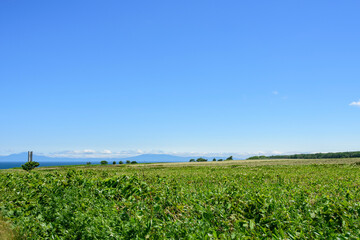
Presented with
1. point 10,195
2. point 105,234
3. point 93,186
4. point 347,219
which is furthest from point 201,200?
point 10,195

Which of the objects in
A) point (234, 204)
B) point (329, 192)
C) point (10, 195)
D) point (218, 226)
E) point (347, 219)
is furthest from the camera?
point (10, 195)

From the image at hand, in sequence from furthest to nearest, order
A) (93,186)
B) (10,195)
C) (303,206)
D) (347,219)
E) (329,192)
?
(10,195) < (93,186) < (329,192) < (303,206) < (347,219)

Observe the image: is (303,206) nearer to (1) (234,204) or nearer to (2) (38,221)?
(1) (234,204)

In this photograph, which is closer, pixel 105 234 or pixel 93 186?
pixel 105 234

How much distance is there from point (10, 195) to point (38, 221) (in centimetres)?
410

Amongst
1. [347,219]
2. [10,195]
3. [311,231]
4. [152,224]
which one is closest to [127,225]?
[152,224]

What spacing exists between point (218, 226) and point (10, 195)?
9.73 m

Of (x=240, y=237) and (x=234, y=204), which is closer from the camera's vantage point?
(x=240, y=237)

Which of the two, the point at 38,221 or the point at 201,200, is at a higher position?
the point at 201,200

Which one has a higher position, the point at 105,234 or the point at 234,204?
the point at 234,204

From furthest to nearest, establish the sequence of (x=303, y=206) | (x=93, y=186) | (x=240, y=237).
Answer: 1. (x=93, y=186)
2. (x=303, y=206)
3. (x=240, y=237)

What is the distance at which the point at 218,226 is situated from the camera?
519 centimetres

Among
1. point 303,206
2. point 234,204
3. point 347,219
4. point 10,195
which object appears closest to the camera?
point 347,219

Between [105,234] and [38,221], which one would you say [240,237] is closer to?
[105,234]
